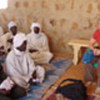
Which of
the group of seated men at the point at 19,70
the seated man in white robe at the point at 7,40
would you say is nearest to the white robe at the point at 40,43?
the group of seated men at the point at 19,70

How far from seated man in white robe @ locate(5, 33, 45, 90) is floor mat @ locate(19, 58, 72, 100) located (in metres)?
0.12

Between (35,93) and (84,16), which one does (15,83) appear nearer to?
(35,93)

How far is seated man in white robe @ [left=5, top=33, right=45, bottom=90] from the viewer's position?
11.2 feet

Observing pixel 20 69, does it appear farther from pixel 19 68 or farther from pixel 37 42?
pixel 37 42

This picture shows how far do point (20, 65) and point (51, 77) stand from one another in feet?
2.09

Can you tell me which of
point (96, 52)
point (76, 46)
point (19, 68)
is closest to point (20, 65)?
point (19, 68)

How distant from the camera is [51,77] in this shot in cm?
393

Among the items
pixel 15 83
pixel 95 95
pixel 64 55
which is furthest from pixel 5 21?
pixel 95 95

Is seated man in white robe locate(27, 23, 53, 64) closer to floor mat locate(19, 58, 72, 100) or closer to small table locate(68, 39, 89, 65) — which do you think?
floor mat locate(19, 58, 72, 100)

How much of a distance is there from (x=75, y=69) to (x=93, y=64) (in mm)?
724

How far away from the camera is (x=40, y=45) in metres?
4.95

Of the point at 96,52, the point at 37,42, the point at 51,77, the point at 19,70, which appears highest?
the point at 96,52

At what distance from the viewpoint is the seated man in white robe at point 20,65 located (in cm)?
342

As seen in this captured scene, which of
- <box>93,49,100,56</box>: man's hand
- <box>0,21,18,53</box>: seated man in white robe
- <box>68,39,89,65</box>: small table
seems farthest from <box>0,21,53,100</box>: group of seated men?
<box>93,49,100,56</box>: man's hand
